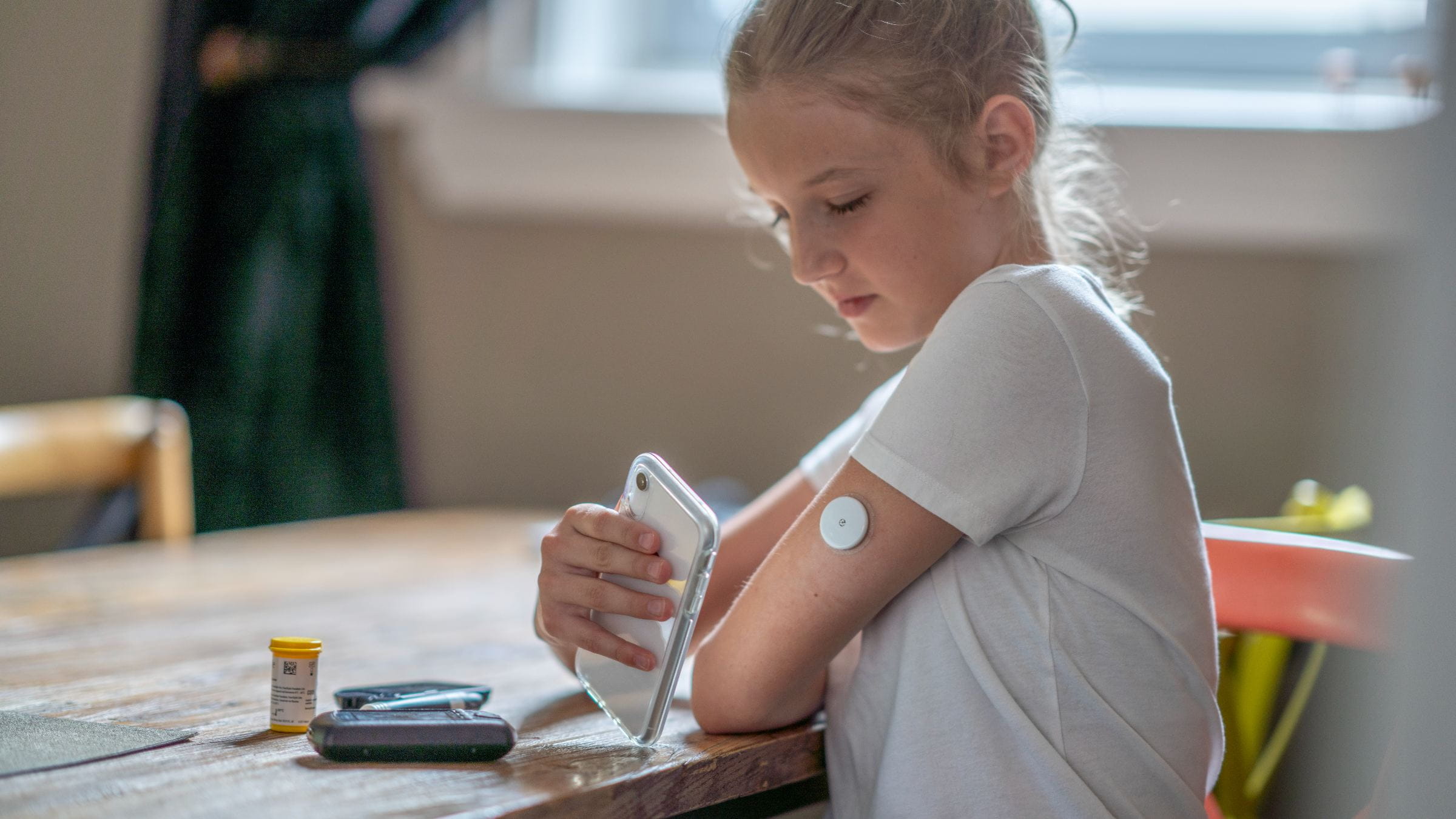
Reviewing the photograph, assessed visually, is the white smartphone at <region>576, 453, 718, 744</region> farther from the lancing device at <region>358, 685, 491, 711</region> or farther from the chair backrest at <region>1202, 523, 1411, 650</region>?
the chair backrest at <region>1202, 523, 1411, 650</region>

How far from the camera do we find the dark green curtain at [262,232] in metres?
1.99

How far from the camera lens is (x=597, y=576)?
760mm

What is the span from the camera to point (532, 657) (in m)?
0.96

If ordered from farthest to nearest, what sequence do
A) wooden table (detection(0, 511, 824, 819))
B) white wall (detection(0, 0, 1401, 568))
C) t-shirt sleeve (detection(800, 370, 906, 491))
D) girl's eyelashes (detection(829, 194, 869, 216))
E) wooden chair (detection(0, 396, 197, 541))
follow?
white wall (detection(0, 0, 1401, 568))
wooden chair (detection(0, 396, 197, 541))
t-shirt sleeve (detection(800, 370, 906, 491))
girl's eyelashes (detection(829, 194, 869, 216))
wooden table (detection(0, 511, 824, 819))

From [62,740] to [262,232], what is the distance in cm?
152

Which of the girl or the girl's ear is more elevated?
the girl's ear

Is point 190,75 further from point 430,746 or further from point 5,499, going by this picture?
point 430,746

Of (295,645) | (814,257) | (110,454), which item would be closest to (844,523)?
(814,257)

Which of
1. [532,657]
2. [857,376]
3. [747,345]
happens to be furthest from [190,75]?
[532,657]

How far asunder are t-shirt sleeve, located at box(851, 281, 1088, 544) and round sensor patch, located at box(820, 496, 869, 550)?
2 centimetres

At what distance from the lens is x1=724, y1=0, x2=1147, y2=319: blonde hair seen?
2.56ft

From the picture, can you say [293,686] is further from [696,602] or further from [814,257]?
[814,257]

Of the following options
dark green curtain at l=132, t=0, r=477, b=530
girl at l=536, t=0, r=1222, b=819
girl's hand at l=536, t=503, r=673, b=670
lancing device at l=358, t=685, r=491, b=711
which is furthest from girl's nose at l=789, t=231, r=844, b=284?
dark green curtain at l=132, t=0, r=477, b=530

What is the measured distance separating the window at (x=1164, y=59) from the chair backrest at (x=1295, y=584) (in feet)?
2.67
